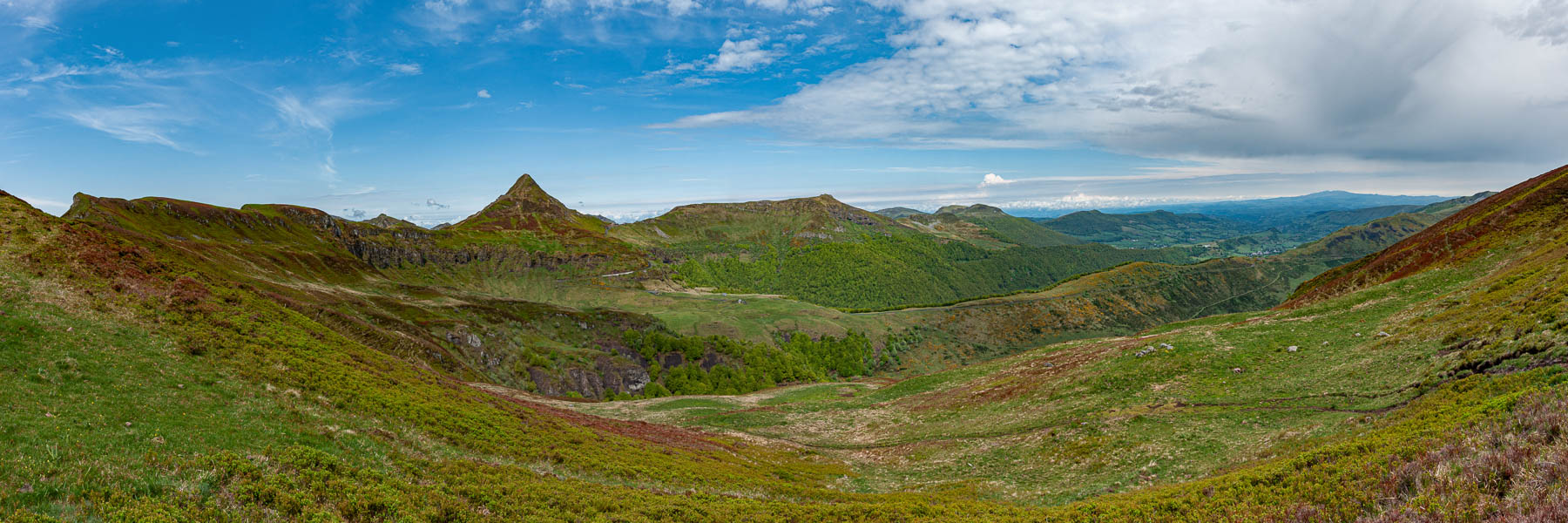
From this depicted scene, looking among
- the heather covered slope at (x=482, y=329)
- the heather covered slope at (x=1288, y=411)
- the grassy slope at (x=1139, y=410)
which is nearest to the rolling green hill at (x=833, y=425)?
the heather covered slope at (x=1288, y=411)

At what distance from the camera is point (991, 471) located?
3147 cm

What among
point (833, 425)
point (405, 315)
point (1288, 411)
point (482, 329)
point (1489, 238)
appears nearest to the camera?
point (1288, 411)

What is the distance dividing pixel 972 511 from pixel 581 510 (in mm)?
14104

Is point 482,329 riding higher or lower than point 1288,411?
lower

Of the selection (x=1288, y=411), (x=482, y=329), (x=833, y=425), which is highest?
(x=1288, y=411)

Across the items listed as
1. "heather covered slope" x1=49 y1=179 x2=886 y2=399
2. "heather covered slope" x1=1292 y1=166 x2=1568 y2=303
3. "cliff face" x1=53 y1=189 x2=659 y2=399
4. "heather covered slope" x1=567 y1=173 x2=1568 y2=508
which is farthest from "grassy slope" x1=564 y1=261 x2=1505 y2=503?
"heather covered slope" x1=49 y1=179 x2=886 y2=399

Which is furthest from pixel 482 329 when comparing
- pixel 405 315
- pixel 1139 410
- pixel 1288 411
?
pixel 1288 411

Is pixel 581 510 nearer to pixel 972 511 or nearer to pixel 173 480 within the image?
pixel 173 480

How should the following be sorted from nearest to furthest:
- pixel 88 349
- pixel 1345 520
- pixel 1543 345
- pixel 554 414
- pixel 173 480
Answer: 1. pixel 1345 520
2. pixel 173 480
3. pixel 1543 345
4. pixel 88 349
5. pixel 554 414

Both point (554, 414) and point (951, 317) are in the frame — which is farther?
Result: point (951, 317)

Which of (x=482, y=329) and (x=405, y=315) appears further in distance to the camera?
(x=482, y=329)

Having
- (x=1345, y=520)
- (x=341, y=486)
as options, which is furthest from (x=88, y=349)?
(x=1345, y=520)

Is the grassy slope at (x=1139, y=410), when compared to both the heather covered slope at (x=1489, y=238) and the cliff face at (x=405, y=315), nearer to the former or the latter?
the heather covered slope at (x=1489, y=238)

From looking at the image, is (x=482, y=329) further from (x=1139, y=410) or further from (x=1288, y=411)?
(x=1288, y=411)
